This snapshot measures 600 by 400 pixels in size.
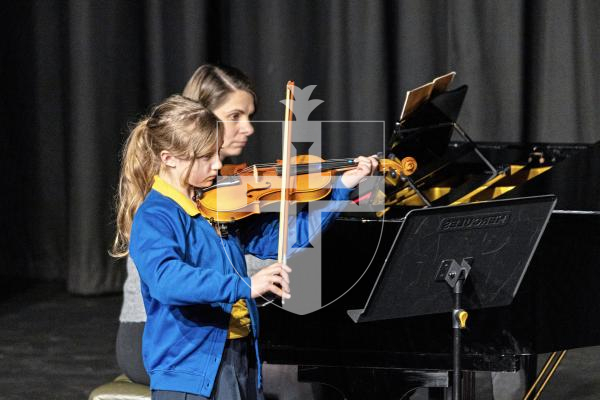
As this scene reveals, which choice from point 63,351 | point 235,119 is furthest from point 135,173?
point 63,351

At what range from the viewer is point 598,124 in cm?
485

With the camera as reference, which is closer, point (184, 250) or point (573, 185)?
point (184, 250)

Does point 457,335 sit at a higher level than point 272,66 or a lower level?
lower

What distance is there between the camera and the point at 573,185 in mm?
2938

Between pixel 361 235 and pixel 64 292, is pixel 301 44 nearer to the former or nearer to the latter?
pixel 64 292

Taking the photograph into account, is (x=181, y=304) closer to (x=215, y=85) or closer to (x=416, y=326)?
(x=416, y=326)

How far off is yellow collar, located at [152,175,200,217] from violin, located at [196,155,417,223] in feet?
Result: 0.12

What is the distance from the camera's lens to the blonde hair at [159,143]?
2.10 metres

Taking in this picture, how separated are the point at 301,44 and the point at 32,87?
1480 millimetres

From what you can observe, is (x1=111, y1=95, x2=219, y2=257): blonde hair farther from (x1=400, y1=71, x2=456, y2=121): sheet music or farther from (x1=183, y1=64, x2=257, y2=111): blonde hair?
(x1=400, y1=71, x2=456, y2=121): sheet music

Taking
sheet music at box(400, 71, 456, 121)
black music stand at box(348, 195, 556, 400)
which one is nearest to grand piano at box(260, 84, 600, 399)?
black music stand at box(348, 195, 556, 400)

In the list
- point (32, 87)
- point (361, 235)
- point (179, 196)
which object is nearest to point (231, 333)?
point (179, 196)

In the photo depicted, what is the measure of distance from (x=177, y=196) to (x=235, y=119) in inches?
28.6

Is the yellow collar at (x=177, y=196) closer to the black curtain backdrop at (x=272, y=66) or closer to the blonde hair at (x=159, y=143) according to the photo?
the blonde hair at (x=159, y=143)
